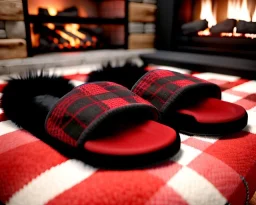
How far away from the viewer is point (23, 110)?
63 centimetres

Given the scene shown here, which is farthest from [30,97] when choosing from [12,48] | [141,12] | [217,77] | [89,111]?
[141,12]

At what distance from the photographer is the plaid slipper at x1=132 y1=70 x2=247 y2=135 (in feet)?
1.87

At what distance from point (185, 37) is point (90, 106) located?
1.88 metres

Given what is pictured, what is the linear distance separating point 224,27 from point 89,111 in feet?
5.81

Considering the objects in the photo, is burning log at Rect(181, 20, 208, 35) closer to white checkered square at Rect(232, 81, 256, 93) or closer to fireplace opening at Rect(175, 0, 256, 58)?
fireplace opening at Rect(175, 0, 256, 58)

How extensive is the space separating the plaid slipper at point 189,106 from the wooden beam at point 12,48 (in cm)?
123

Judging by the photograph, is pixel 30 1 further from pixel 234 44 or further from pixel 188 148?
pixel 188 148

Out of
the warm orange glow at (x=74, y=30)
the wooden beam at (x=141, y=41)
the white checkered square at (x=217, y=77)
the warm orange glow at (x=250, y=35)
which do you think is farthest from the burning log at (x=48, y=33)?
the warm orange glow at (x=250, y=35)

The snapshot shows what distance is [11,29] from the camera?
163 centimetres

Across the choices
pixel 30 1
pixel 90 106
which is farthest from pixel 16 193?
pixel 30 1

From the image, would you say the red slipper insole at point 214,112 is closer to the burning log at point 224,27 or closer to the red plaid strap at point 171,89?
the red plaid strap at point 171,89

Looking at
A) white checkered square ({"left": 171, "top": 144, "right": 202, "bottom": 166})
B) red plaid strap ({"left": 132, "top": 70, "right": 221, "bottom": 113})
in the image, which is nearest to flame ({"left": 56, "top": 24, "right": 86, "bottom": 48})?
red plaid strap ({"left": 132, "top": 70, "right": 221, "bottom": 113})

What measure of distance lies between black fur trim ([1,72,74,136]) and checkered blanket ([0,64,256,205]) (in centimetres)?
5

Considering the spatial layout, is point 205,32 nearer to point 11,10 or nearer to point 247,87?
point 247,87
